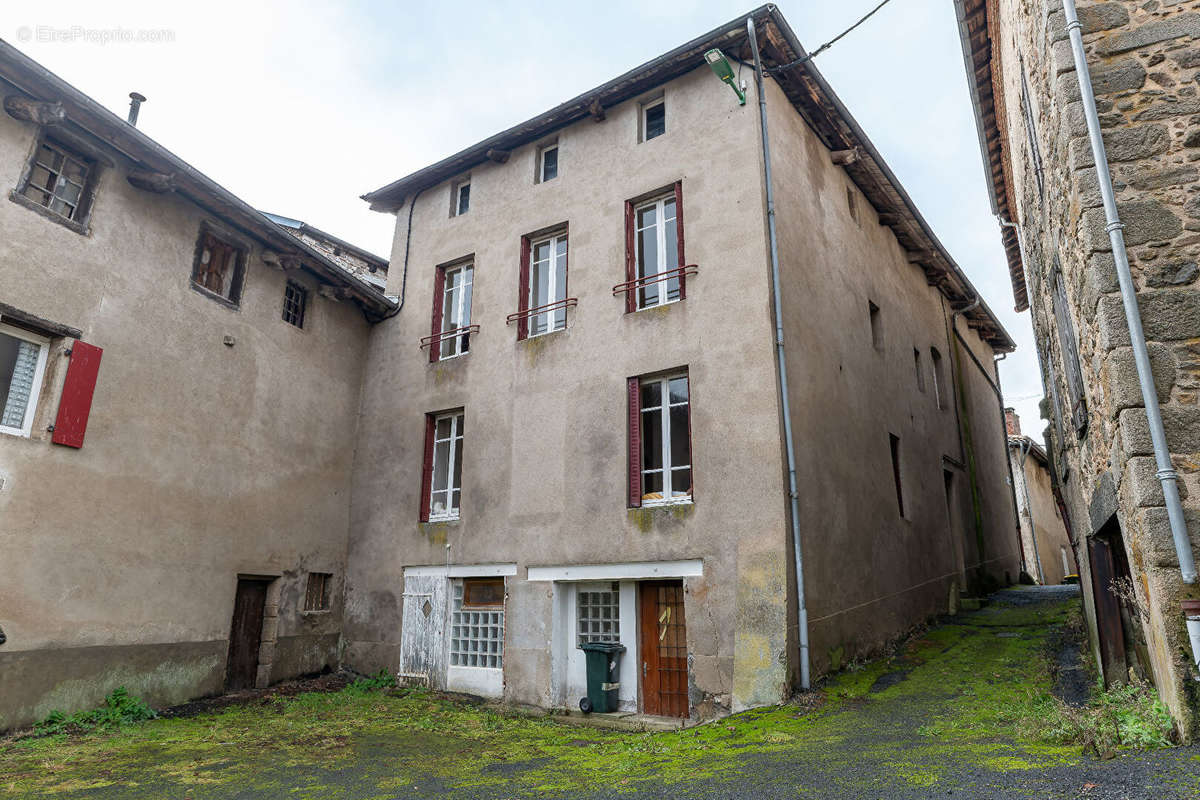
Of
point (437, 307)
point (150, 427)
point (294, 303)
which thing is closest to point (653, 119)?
point (437, 307)

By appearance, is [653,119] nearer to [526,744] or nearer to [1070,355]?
[1070,355]

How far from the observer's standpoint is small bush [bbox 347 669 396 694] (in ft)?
37.1

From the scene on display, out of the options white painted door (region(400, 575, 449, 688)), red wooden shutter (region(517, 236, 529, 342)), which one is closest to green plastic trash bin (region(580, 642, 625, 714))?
white painted door (region(400, 575, 449, 688))

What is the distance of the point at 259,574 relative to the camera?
37.0 ft

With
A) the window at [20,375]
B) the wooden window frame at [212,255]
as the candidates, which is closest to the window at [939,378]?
the wooden window frame at [212,255]

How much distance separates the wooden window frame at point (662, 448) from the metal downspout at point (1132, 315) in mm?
5413

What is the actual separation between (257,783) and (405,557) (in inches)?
223

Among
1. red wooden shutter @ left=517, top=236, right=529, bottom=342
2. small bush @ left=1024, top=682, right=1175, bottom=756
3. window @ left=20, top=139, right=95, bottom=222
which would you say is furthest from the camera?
red wooden shutter @ left=517, top=236, right=529, bottom=342

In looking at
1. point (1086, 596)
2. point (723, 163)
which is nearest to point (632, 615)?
point (1086, 596)

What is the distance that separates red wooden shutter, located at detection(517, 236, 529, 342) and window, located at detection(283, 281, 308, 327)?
3877 mm

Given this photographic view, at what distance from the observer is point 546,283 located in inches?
483

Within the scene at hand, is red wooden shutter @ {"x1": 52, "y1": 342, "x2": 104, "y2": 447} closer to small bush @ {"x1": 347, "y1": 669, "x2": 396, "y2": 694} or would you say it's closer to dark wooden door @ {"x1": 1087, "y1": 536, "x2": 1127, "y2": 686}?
small bush @ {"x1": 347, "y1": 669, "x2": 396, "y2": 694}

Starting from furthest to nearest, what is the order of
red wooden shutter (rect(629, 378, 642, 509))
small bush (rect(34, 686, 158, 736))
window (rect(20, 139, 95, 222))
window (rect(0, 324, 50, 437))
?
red wooden shutter (rect(629, 378, 642, 509)) < window (rect(20, 139, 95, 222)) < window (rect(0, 324, 50, 437)) < small bush (rect(34, 686, 158, 736))

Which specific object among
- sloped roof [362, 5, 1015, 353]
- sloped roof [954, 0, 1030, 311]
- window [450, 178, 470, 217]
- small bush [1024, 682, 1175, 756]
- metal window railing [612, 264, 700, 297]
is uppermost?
sloped roof [362, 5, 1015, 353]
